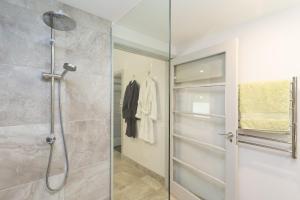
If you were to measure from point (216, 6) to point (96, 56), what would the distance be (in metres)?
1.15

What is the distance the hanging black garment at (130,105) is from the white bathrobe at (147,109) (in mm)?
55

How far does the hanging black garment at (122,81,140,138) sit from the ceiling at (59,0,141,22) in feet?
2.34

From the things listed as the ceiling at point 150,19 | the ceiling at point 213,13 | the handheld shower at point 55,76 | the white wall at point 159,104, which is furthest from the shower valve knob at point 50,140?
the ceiling at point 213,13

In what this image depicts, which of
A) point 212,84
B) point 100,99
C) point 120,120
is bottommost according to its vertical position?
point 120,120

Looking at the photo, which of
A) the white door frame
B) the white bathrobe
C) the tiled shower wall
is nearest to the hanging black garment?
the white bathrobe

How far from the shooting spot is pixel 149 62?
168 cm

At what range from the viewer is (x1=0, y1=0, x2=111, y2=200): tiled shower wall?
0.96 meters

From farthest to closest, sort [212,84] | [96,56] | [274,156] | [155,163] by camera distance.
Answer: [155,163] → [212,84] → [96,56] → [274,156]

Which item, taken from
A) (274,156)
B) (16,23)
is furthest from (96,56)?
(274,156)

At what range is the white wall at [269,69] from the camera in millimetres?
1139

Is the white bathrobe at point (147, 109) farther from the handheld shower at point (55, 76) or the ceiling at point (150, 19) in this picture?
the handheld shower at point (55, 76)

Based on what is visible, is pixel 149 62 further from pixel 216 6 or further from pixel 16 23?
pixel 16 23

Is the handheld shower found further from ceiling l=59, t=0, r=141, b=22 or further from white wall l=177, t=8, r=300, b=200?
white wall l=177, t=8, r=300, b=200

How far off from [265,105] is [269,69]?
1.10ft
